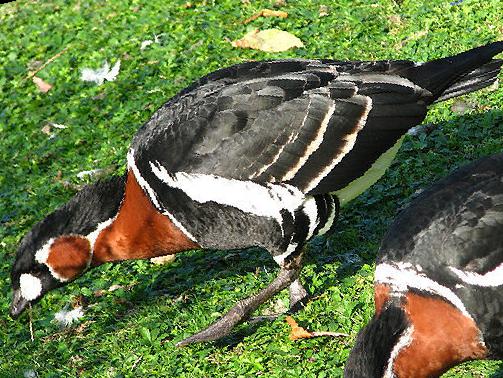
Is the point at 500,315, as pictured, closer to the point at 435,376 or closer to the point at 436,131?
the point at 435,376

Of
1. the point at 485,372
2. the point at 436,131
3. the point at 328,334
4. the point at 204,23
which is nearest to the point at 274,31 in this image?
the point at 204,23

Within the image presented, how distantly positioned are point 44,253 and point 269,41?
3.28 metres

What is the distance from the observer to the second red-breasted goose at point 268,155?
16.6 feet

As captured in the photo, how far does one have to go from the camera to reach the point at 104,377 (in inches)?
205

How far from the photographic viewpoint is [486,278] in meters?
3.87

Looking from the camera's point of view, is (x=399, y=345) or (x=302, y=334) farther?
(x=302, y=334)

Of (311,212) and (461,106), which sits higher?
(311,212)

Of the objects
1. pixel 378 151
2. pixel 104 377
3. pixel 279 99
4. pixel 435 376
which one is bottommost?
pixel 104 377

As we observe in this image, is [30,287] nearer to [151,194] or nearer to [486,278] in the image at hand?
[151,194]

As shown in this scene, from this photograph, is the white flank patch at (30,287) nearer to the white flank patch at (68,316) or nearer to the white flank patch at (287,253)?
the white flank patch at (68,316)

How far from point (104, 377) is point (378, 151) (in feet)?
6.87

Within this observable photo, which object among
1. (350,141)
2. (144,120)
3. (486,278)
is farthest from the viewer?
(144,120)

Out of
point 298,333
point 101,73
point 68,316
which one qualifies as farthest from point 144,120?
point 298,333

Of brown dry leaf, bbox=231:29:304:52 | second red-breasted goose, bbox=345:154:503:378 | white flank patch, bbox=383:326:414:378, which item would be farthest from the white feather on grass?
white flank patch, bbox=383:326:414:378
